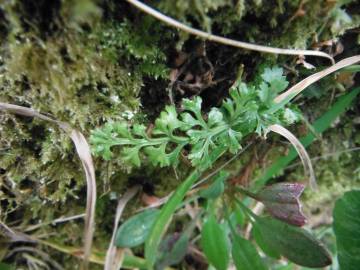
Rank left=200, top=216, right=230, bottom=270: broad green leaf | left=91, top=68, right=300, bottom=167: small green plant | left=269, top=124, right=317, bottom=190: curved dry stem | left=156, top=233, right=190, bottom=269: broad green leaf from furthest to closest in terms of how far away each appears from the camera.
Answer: left=156, top=233, right=190, bottom=269: broad green leaf → left=200, top=216, right=230, bottom=270: broad green leaf → left=269, top=124, right=317, bottom=190: curved dry stem → left=91, top=68, right=300, bottom=167: small green plant

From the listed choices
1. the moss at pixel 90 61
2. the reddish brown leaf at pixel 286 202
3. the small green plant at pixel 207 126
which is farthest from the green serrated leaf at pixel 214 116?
the reddish brown leaf at pixel 286 202

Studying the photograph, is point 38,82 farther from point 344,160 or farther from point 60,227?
point 344,160


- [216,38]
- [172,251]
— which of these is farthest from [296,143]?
[172,251]

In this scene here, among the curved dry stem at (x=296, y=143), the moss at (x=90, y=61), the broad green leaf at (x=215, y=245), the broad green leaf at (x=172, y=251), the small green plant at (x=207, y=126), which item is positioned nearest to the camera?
the moss at (x=90, y=61)

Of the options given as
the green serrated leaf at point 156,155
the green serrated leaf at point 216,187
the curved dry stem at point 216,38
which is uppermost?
the curved dry stem at point 216,38

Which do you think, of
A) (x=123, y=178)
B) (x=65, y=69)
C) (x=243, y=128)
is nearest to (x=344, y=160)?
(x=243, y=128)

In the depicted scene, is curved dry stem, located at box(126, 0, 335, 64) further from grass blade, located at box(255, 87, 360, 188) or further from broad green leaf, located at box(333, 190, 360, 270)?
broad green leaf, located at box(333, 190, 360, 270)

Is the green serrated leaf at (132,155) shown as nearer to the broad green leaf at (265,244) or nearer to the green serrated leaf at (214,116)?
the green serrated leaf at (214,116)

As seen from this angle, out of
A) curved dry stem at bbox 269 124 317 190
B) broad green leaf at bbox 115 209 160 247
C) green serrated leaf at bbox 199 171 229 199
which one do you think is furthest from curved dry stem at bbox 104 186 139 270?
curved dry stem at bbox 269 124 317 190
